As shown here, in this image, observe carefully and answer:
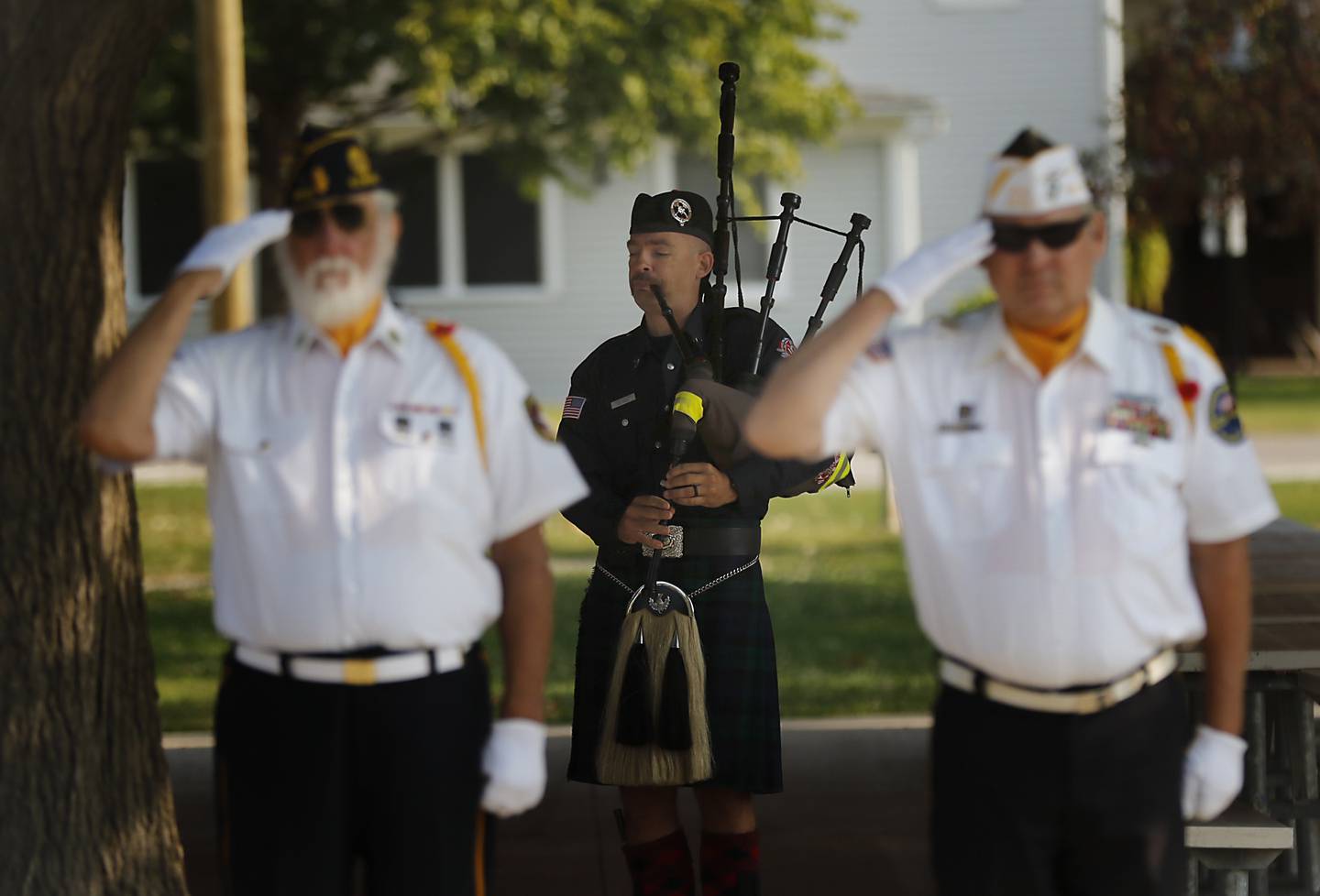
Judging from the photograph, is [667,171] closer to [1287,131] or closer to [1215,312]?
[1287,131]

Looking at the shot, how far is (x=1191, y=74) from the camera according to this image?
1320cm

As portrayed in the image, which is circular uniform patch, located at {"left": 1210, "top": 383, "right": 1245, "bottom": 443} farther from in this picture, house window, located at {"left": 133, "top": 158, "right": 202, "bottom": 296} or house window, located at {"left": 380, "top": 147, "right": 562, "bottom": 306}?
house window, located at {"left": 133, "top": 158, "right": 202, "bottom": 296}

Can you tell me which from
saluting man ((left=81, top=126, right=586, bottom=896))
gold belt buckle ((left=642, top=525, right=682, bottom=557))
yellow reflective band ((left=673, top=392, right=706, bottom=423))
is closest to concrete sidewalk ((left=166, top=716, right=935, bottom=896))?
gold belt buckle ((left=642, top=525, right=682, bottom=557))

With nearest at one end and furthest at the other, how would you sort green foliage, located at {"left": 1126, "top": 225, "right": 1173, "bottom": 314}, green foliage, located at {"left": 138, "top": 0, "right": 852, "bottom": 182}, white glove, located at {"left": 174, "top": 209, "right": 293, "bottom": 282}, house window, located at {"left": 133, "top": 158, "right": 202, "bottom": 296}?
1. white glove, located at {"left": 174, "top": 209, "right": 293, "bottom": 282}
2. green foliage, located at {"left": 138, "top": 0, "right": 852, "bottom": 182}
3. house window, located at {"left": 133, "top": 158, "right": 202, "bottom": 296}
4. green foliage, located at {"left": 1126, "top": 225, "right": 1173, "bottom": 314}

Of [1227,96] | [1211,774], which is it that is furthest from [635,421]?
[1227,96]

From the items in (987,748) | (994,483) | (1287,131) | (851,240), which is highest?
→ (1287,131)

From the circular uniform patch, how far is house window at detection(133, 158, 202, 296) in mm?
17957

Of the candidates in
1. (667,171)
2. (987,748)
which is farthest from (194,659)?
(667,171)

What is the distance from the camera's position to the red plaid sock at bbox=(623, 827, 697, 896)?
4105 millimetres

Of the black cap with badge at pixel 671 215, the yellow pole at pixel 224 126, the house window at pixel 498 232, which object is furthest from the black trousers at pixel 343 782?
the house window at pixel 498 232

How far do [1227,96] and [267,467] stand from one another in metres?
11.7

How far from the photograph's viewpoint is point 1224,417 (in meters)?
Result: 2.93

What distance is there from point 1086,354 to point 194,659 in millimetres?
6508

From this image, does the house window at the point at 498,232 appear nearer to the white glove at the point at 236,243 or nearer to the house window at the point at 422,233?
the house window at the point at 422,233
